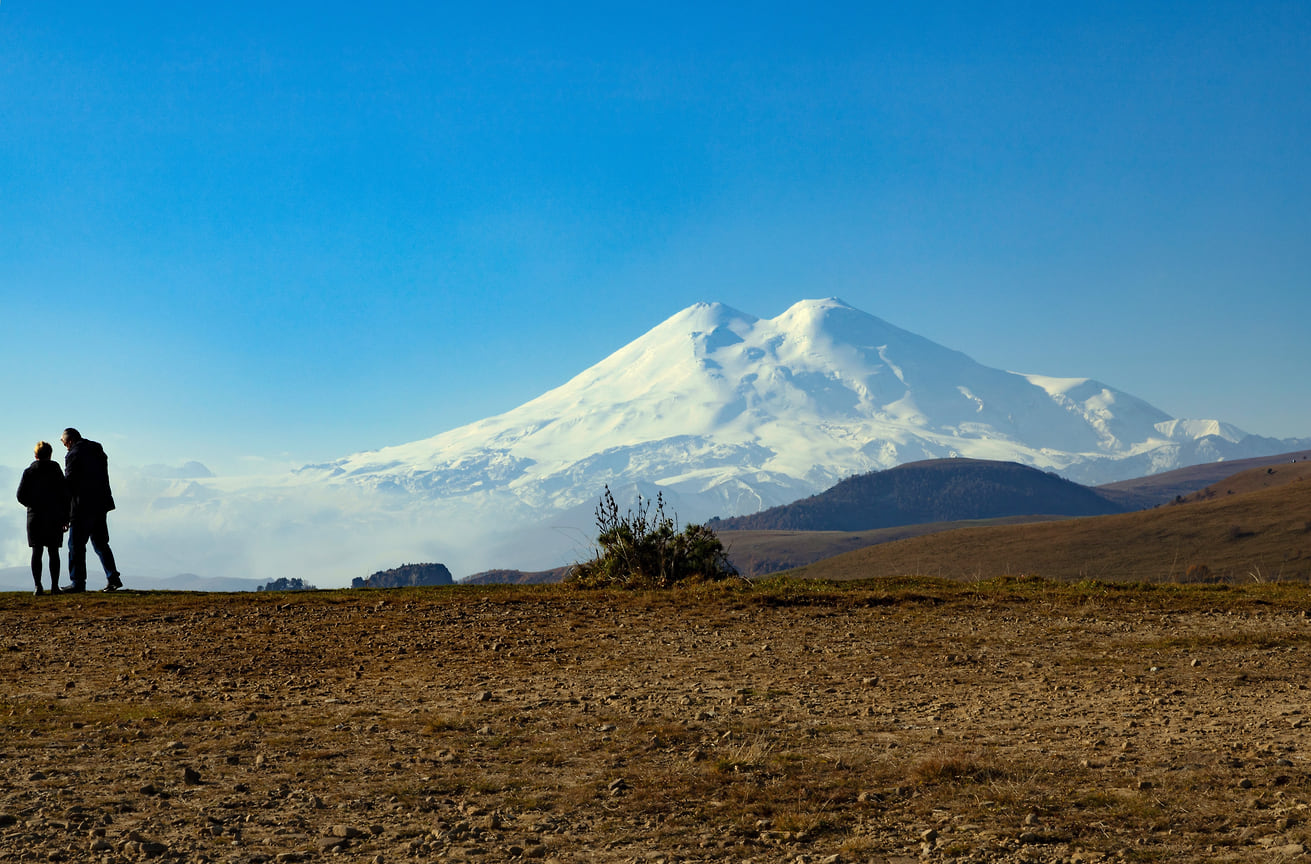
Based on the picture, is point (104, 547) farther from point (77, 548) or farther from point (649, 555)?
point (649, 555)

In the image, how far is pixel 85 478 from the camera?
46.6ft

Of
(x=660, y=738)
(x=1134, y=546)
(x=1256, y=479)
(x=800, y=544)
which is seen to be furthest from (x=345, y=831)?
(x=800, y=544)

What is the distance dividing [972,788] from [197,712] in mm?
4776

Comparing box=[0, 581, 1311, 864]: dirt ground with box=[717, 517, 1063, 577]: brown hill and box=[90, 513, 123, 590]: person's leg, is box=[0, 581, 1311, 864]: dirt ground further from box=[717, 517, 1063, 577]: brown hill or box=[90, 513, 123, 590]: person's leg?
box=[717, 517, 1063, 577]: brown hill

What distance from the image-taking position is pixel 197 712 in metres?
6.98

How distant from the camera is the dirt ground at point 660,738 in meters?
4.67

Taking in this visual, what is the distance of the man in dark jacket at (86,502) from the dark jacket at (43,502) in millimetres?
149

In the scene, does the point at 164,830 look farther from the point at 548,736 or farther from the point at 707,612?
the point at 707,612

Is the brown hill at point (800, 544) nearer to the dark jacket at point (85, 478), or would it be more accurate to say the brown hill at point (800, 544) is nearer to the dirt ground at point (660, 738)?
the dark jacket at point (85, 478)

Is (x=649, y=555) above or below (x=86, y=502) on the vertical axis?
below

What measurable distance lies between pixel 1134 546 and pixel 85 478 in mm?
54720

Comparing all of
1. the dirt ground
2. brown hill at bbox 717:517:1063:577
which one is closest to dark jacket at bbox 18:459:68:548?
the dirt ground

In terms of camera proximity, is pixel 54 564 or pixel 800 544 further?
pixel 800 544

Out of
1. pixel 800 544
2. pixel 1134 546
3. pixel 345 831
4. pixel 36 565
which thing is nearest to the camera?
pixel 345 831
